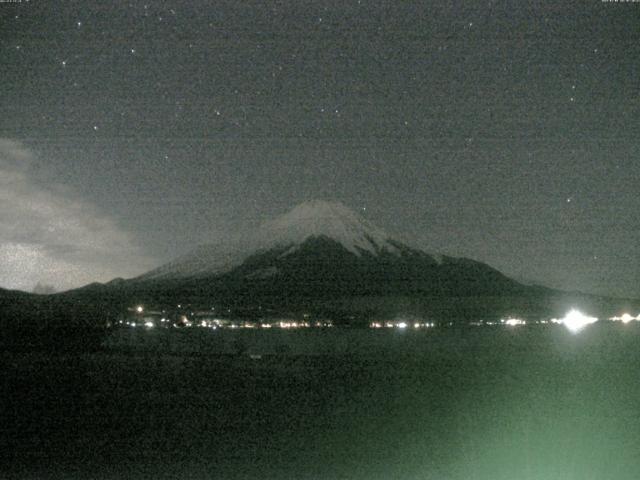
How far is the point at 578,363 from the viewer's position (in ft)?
72.3

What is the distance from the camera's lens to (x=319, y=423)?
11.4 meters

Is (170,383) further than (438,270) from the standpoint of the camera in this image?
No

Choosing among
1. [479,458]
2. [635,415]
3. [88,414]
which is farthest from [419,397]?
[88,414]

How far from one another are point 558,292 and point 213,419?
5947 inches

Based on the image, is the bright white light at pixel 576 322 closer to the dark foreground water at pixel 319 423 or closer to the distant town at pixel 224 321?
the distant town at pixel 224 321

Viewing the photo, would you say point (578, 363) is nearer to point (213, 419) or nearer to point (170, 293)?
point (213, 419)

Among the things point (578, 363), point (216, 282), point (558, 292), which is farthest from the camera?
point (558, 292)

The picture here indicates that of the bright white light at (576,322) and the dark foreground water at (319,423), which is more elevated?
the bright white light at (576,322)

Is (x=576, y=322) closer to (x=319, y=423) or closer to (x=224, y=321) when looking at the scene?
(x=224, y=321)

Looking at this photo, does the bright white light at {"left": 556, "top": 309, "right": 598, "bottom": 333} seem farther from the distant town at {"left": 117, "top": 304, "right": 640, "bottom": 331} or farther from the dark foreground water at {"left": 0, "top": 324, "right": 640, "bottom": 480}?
the dark foreground water at {"left": 0, "top": 324, "right": 640, "bottom": 480}

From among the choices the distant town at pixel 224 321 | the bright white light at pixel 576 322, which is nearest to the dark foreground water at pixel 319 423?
the bright white light at pixel 576 322

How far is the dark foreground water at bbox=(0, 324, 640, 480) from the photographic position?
8.34 metres

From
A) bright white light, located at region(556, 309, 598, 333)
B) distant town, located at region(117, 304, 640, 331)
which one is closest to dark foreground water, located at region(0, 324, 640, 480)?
bright white light, located at region(556, 309, 598, 333)

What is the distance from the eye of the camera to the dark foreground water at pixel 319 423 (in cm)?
834
